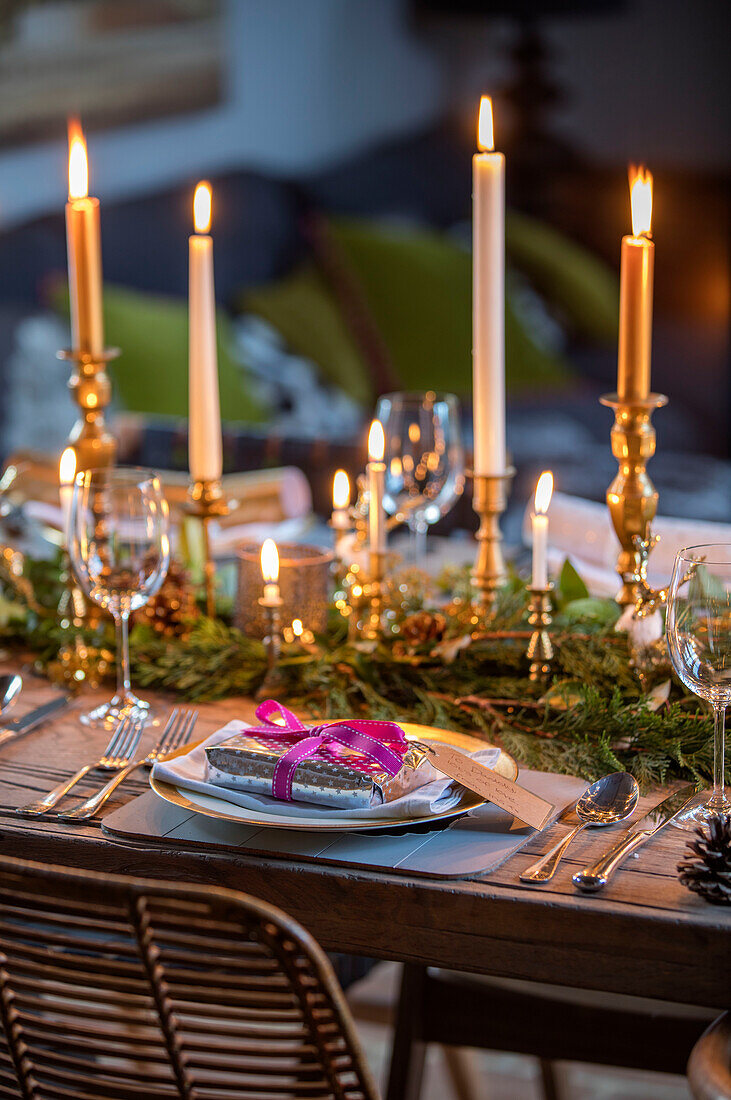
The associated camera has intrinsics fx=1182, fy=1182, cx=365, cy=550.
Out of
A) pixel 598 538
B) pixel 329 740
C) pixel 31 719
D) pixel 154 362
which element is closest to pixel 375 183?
pixel 154 362

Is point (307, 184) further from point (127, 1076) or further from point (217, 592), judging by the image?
point (127, 1076)

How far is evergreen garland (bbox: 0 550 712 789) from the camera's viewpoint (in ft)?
2.90

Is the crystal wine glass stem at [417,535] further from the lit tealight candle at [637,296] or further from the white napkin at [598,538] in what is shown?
the lit tealight candle at [637,296]

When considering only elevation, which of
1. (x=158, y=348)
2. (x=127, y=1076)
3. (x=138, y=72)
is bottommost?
(x=127, y=1076)

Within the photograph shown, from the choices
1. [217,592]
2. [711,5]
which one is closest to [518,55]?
[711,5]

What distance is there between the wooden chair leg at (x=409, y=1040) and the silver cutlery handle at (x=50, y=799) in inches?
26.3

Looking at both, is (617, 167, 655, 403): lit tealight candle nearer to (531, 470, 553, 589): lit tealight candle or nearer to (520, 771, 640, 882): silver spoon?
(531, 470, 553, 589): lit tealight candle

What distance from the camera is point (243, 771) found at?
30.9 inches

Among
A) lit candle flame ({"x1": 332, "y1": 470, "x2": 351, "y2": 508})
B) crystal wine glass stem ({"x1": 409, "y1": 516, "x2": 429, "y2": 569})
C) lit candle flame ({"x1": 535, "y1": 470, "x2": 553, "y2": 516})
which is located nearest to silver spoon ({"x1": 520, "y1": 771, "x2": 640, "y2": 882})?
lit candle flame ({"x1": 535, "y1": 470, "x2": 553, "y2": 516})

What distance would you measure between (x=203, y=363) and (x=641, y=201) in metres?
0.46

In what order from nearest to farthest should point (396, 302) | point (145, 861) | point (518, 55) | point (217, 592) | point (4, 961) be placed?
point (4, 961) → point (145, 861) → point (217, 592) → point (396, 302) → point (518, 55)

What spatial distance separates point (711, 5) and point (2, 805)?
150 inches

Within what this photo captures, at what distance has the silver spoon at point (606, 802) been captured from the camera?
2.54 ft

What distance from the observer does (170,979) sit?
599 mm
